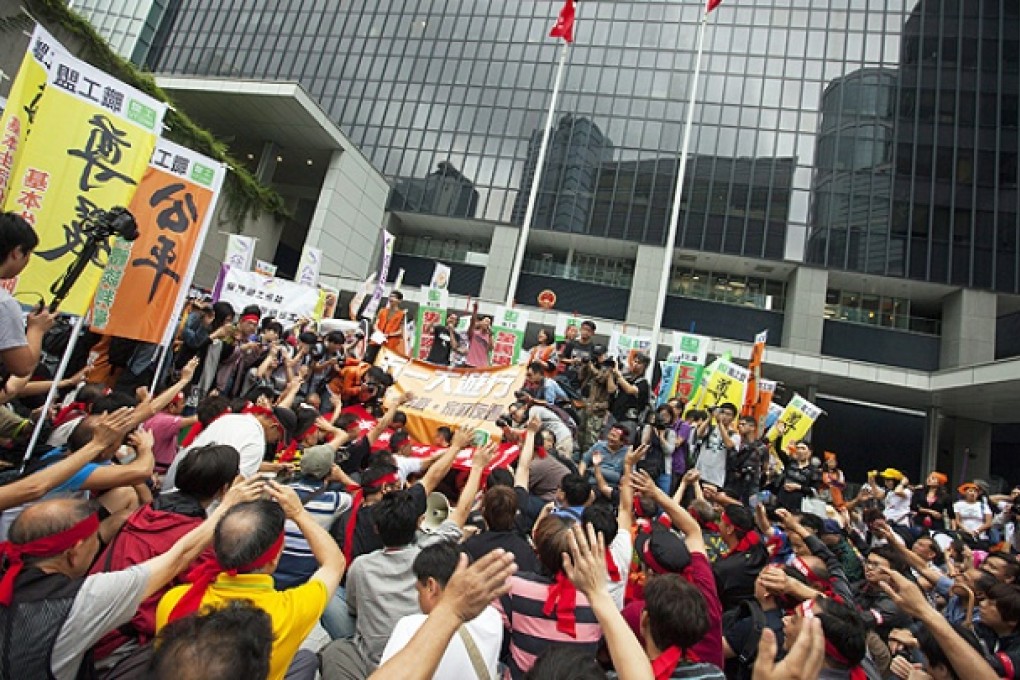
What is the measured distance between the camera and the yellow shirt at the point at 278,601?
1.79m

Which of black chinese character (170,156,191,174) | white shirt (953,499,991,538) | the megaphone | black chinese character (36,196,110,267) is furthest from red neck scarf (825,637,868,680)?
white shirt (953,499,991,538)

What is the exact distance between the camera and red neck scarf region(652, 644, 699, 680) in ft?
6.02

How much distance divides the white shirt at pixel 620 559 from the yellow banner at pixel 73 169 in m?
4.76

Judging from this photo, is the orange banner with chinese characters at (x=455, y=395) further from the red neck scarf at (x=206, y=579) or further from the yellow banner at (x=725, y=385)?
the yellow banner at (x=725, y=385)

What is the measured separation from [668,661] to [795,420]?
1283cm

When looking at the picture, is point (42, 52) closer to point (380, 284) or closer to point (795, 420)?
point (380, 284)

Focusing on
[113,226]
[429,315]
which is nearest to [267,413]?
[113,226]

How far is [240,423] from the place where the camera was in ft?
12.0

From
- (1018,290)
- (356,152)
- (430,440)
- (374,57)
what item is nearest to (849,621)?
(430,440)

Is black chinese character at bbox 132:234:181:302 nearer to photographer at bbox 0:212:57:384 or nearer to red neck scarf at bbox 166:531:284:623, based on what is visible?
photographer at bbox 0:212:57:384

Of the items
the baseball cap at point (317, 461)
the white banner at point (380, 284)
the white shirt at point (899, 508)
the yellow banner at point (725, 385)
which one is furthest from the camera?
the white banner at point (380, 284)

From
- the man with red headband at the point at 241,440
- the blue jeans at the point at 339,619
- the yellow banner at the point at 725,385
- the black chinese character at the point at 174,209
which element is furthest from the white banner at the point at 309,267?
the blue jeans at the point at 339,619

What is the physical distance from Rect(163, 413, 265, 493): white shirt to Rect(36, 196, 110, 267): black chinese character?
2264 mm

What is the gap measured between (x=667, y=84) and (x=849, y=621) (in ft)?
95.8
